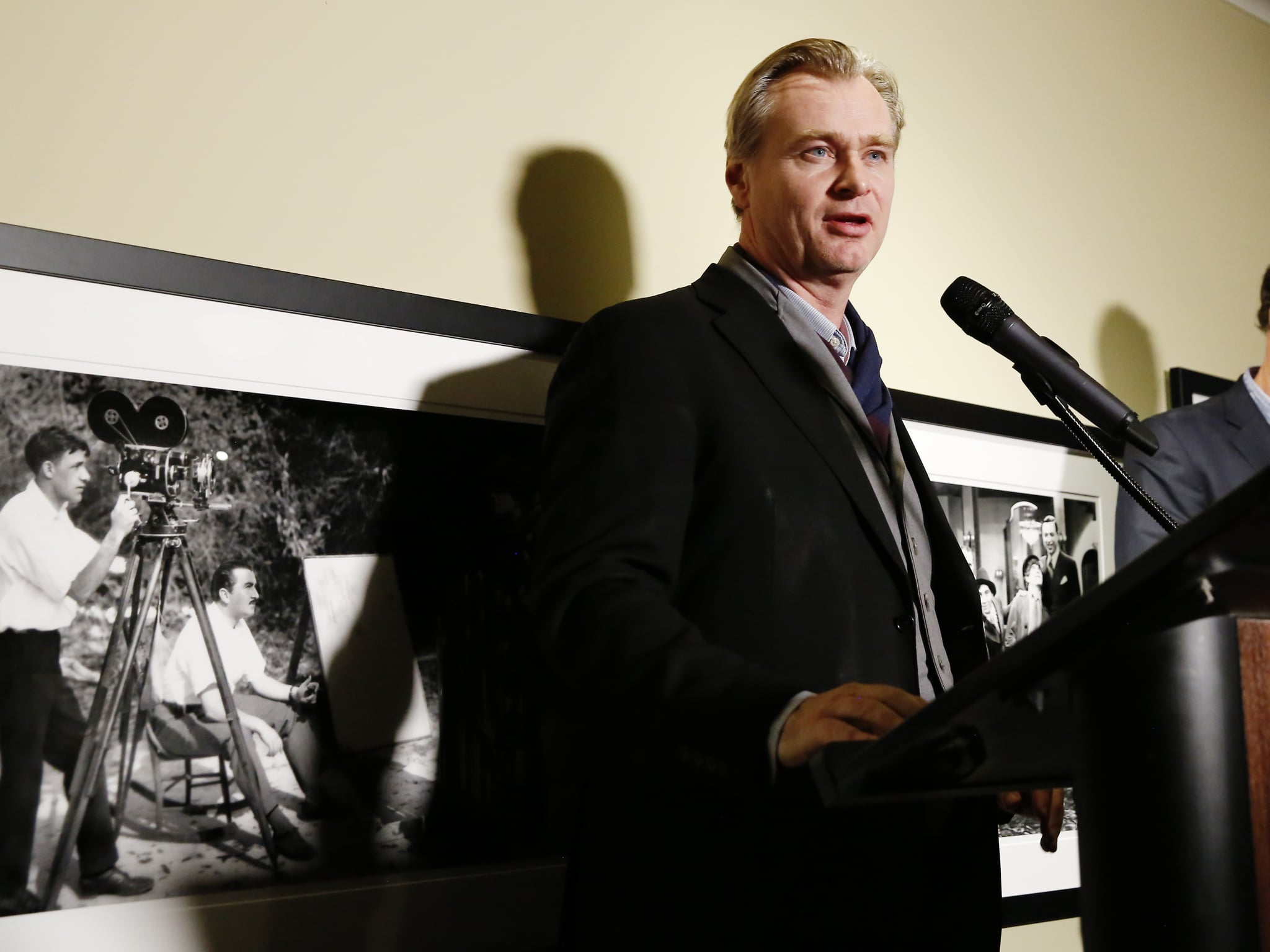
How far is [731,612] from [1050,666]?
1.49ft

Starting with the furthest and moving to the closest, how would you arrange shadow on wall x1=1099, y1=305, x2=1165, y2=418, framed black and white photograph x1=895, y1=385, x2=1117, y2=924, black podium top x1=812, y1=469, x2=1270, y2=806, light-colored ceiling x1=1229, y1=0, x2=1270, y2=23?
1. light-colored ceiling x1=1229, y1=0, x2=1270, y2=23
2. shadow on wall x1=1099, y1=305, x2=1165, y2=418
3. framed black and white photograph x1=895, y1=385, x2=1117, y2=924
4. black podium top x1=812, y1=469, x2=1270, y2=806

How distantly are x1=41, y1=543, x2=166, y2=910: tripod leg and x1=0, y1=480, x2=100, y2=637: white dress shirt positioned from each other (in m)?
0.05

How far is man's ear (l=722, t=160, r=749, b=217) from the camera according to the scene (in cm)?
129

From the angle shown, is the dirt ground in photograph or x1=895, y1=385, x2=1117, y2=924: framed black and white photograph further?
x1=895, y1=385, x2=1117, y2=924: framed black and white photograph

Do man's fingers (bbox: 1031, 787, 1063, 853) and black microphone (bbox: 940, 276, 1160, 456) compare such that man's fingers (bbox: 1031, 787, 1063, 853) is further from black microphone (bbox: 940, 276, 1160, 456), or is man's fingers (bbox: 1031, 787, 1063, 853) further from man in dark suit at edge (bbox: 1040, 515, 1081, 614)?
man in dark suit at edge (bbox: 1040, 515, 1081, 614)

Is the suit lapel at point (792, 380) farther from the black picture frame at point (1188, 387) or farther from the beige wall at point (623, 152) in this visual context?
the black picture frame at point (1188, 387)

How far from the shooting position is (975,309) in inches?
41.4

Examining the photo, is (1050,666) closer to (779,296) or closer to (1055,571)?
(779,296)

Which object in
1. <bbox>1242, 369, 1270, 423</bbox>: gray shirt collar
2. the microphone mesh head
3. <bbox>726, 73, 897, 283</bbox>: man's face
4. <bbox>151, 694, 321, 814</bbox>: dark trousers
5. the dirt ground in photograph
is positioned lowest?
the dirt ground in photograph

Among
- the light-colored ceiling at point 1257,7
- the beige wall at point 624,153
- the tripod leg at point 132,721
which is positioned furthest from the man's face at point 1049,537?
the light-colored ceiling at point 1257,7

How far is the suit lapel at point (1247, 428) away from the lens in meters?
1.74

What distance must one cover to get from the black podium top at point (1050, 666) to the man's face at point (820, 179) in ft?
2.41

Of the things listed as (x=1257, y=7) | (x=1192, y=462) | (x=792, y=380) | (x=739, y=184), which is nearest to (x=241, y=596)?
(x=792, y=380)

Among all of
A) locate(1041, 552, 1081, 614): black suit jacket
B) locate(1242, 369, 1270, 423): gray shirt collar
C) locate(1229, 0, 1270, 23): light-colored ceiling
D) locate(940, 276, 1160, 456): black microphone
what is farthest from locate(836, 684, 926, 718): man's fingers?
locate(1229, 0, 1270, 23): light-colored ceiling
